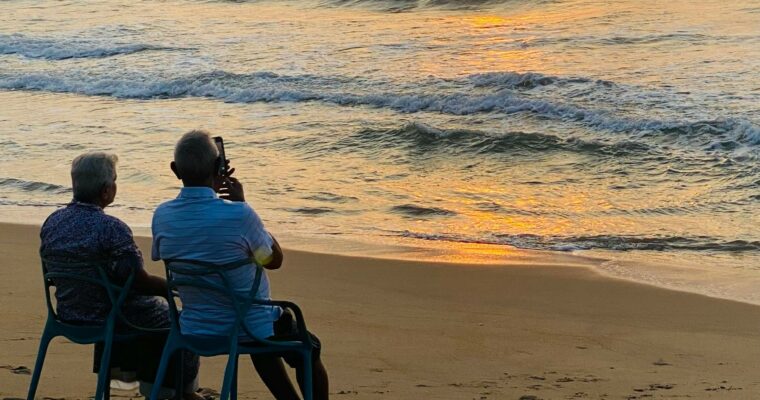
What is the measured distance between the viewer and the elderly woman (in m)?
3.83

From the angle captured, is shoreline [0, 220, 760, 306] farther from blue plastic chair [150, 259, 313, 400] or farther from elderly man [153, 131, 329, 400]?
elderly man [153, 131, 329, 400]

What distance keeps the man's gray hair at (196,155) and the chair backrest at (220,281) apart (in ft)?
1.06

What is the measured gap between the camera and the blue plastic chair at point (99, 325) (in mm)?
3803

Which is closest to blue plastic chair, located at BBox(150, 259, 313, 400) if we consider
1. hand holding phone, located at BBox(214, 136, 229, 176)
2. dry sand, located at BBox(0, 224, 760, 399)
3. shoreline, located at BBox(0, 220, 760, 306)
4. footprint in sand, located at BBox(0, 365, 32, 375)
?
hand holding phone, located at BBox(214, 136, 229, 176)

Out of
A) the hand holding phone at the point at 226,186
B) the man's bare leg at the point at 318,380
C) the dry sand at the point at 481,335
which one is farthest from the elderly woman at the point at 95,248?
the dry sand at the point at 481,335

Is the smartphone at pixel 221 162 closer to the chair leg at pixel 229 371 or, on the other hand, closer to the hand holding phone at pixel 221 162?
the hand holding phone at pixel 221 162

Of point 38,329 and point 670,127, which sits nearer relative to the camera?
point 38,329

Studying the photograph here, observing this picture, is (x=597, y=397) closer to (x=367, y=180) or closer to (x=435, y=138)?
(x=367, y=180)

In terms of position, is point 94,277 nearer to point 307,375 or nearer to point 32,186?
point 307,375

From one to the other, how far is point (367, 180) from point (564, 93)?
5.16 meters

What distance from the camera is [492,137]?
12.9m

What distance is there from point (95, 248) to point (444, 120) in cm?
1087

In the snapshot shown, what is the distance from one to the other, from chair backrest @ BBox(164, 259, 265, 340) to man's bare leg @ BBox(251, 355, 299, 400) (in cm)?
25

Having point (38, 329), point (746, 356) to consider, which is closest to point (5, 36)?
point (38, 329)
